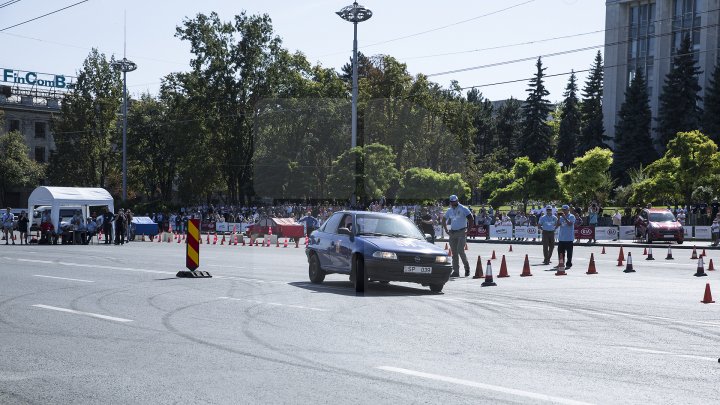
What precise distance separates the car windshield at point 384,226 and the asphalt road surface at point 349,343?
42.0 inches

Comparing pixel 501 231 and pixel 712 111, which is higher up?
pixel 712 111

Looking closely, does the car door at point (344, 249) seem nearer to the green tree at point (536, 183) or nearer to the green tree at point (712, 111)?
the green tree at point (536, 183)

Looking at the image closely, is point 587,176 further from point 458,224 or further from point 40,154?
point 40,154

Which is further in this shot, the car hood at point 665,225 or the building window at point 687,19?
the building window at point 687,19

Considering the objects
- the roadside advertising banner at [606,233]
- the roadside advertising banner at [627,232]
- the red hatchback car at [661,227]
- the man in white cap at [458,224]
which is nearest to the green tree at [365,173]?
the roadside advertising banner at [606,233]

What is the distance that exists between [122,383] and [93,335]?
2.85 metres

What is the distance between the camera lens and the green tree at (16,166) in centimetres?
9096

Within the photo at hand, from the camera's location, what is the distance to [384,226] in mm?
16609

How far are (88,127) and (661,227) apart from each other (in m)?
59.0

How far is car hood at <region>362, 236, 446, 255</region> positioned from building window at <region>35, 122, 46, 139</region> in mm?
99358

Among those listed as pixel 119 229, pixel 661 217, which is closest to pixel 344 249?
pixel 119 229

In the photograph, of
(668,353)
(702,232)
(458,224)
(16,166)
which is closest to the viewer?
(668,353)

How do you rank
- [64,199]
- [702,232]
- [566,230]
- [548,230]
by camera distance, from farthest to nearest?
[702,232]
[64,199]
[548,230]
[566,230]

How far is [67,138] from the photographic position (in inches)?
3263
